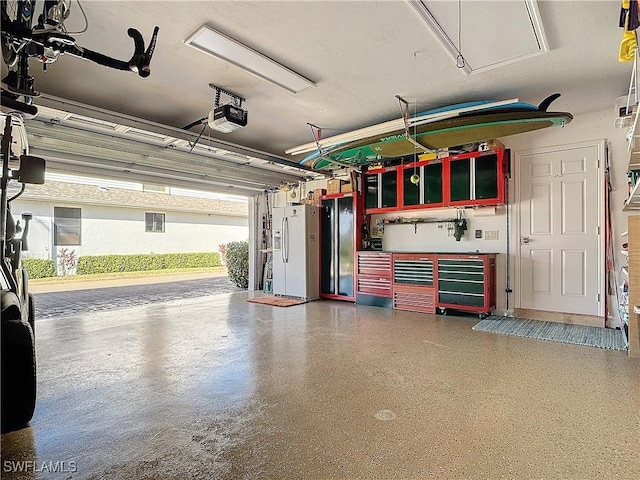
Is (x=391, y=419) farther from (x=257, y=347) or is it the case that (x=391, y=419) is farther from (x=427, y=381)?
(x=257, y=347)

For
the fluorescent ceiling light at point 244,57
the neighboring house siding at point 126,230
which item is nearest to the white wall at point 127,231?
the neighboring house siding at point 126,230

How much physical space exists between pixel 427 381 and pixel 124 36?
3893 mm

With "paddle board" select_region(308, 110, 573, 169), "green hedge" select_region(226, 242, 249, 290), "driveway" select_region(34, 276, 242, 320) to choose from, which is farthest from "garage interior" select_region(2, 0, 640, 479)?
"green hedge" select_region(226, 242, 249, 290)

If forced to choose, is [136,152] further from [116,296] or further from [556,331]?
[556,331]

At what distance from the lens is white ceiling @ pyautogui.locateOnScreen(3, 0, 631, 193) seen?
267 centimetres

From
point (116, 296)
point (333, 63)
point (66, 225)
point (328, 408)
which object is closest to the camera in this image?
point (328, 408)

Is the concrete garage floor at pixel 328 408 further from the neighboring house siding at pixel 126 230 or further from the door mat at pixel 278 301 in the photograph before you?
the neighboring house siding at pixel 126 230

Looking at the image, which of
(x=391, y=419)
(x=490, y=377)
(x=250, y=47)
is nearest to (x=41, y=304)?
(x=250, y=47)

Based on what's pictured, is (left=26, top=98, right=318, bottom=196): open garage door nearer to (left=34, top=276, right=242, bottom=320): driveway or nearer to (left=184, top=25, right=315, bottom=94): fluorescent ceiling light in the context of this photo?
(left=184, top=25, right=315, bottom=94): fluorescent ceiling light

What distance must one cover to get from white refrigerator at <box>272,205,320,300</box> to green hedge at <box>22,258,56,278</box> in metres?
8.30

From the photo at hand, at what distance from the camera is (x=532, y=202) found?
5.11 m

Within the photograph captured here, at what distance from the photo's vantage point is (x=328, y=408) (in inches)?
93.6

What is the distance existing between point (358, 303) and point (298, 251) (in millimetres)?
1604

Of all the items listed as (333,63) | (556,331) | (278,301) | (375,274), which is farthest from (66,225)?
(556,331)
